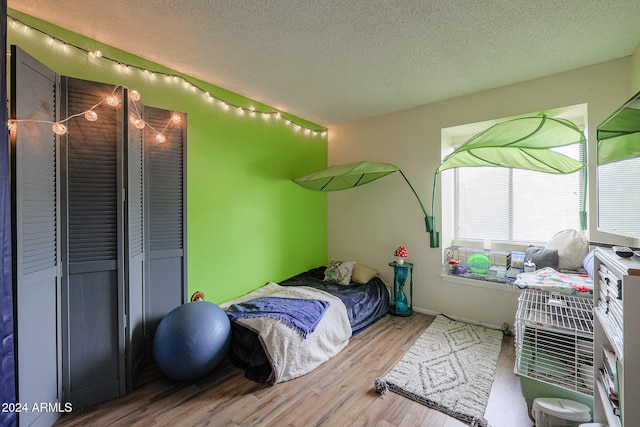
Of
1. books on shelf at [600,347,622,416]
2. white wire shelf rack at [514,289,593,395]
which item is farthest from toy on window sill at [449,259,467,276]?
books on shelf at [600,347,622,416]

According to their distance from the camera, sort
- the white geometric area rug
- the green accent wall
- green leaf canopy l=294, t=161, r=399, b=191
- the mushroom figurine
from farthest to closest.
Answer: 1. the mushroom figurine
2. green leaf canopy l=294, t=161, r=399, b=191
3. the green accent wall
4. the white geometric area rug

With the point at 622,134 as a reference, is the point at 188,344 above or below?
below

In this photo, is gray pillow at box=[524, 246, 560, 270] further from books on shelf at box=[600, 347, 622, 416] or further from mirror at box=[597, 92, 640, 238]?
books on shelf at box=[600, 347, 622, 416]

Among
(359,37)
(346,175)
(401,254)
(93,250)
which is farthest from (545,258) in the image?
(93,250)

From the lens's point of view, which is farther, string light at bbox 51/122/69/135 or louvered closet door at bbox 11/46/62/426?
string light at bbox 51/122/69/135

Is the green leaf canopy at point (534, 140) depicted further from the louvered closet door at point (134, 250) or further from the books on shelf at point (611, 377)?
the louvered closet door at point (134, 250)

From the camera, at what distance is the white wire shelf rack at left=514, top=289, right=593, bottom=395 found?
154cm

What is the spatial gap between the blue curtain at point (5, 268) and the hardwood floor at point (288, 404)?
1.73 feet

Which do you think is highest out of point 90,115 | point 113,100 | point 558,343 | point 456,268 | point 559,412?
point 113,100

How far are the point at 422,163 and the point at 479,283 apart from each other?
1.55m

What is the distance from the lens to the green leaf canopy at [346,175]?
296 cm

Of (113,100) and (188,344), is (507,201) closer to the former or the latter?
(188,344)

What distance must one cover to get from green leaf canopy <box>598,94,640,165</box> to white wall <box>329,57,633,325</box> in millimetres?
1214

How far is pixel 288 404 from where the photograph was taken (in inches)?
71.2
